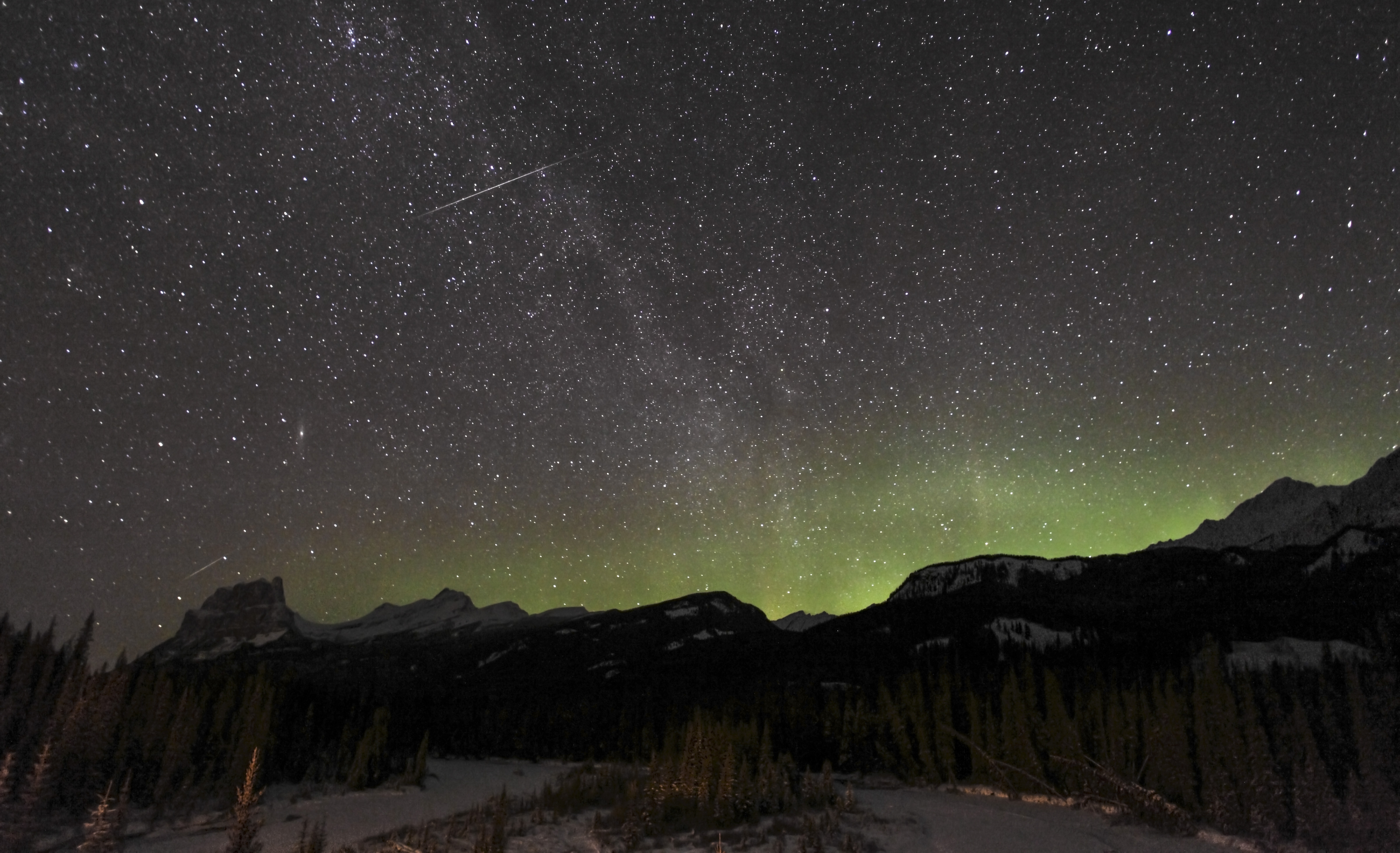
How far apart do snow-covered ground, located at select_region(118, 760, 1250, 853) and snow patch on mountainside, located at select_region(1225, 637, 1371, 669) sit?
11072cm

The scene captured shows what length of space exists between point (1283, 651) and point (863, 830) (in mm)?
150424

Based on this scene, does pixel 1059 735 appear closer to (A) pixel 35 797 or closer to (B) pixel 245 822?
(B) pixel 245 822

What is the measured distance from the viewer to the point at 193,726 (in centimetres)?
5038

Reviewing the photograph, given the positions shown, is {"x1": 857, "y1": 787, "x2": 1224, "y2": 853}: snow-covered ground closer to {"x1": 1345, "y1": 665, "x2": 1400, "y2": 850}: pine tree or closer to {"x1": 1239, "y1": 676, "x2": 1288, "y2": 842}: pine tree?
{"x1": 1239, "y1": 676, "x2": 1288, "y2": 842}: pine tree

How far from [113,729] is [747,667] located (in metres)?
136

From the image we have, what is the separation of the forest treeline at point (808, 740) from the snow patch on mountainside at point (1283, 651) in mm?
24269

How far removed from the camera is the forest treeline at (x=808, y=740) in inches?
1282

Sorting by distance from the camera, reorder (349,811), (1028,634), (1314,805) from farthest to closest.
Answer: (1028,634)
(349,811)
(1314,805)

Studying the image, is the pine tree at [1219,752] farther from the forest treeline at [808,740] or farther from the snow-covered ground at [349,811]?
the snow-covered ground at [349,811]

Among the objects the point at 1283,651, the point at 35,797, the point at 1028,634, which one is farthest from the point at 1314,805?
the point at 1028,634

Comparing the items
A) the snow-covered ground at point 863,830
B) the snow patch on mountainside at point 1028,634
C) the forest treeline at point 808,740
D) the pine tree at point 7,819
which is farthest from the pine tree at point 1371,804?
the snow patch on mountainside at point 1028,634

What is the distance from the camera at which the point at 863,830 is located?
101 ft

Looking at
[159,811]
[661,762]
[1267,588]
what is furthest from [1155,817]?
[1267,588]

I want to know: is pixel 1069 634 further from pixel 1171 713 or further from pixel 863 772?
pixel 1171 713
